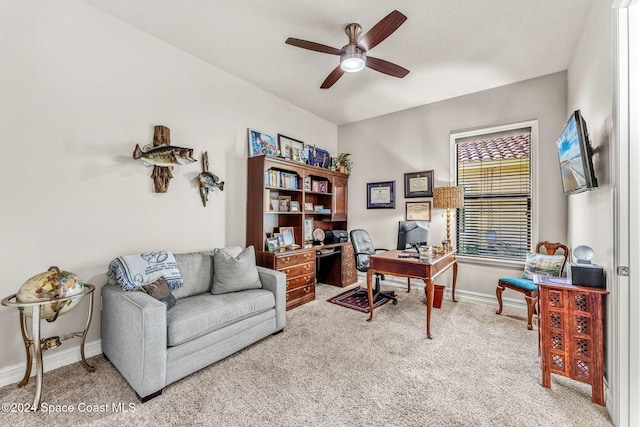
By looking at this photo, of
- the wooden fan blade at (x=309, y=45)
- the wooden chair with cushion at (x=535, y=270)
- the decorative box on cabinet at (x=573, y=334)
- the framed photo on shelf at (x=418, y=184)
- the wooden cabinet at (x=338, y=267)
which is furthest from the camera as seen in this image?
the wooden cabinet at (x=338, y=267)

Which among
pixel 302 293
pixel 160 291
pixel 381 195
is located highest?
pixel 381 195

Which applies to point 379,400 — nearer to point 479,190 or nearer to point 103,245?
point 103,245

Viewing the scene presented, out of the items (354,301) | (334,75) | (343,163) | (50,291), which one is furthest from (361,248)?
(50,291)

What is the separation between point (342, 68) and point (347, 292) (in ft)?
9.85

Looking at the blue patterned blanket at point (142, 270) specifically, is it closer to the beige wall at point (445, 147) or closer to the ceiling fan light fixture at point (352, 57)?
the ceiling fan light fixture at point (352, 57)

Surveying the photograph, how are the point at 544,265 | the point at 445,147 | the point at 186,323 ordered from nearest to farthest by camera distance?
1. the point at 186,323
2. the point at 544,265
3. the point at 445,147

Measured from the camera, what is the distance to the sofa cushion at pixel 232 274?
2605mm

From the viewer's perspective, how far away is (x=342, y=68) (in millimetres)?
2594

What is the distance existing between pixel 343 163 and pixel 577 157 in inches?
128

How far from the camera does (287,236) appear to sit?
150 inches

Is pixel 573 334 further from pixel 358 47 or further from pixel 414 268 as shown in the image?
pixel 358 47

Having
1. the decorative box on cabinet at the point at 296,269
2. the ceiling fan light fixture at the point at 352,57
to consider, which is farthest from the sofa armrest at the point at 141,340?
the ceiling fan light fixture at the point at 352,57

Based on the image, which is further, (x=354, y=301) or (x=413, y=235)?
(x=413, y=235)

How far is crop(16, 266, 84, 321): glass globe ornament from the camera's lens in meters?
1.72
